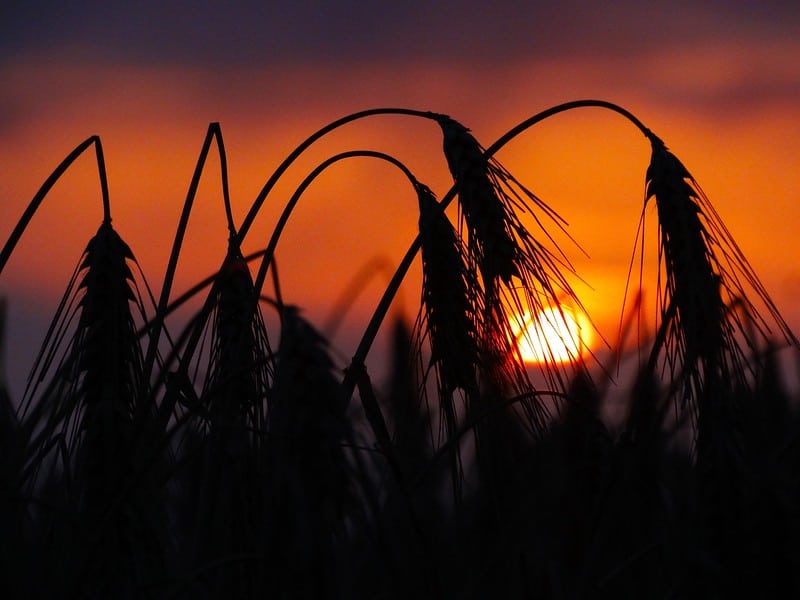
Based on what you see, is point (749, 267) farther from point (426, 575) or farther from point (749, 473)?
point (426, 575)

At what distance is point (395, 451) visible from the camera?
2.22 metres

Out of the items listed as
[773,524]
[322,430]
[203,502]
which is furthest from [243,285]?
[773,524]

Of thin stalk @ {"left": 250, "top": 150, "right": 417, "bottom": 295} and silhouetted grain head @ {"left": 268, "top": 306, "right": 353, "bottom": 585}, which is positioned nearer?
silhouetted grain head @ {"left": 268, "top": 306, "right": 353, "bottom": 585}

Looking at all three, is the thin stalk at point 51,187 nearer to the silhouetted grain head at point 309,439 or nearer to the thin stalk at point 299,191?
the thin stalk at point 299,191

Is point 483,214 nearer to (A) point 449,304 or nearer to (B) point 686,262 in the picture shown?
(A) point 449,304

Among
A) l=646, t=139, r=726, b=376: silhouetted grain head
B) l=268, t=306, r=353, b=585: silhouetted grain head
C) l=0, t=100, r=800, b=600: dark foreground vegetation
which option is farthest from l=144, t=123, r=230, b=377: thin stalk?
l=646, t=139, r=726, b=376: silhouetted grain head

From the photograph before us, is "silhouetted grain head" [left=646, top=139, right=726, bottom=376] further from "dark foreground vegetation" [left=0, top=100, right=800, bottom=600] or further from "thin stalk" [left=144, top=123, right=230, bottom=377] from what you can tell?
"thin stalk" [left=144, top=123, right=230, bottom=377]

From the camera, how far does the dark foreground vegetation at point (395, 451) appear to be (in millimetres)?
1819

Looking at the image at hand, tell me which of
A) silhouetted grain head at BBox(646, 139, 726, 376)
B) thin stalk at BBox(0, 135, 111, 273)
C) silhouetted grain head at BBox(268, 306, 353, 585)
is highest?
thin stalk at BBox(0, 135, 111, 273)

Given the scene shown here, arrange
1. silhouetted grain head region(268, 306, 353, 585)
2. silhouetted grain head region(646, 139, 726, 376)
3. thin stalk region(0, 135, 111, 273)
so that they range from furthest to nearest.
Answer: thin stalk region(0, 135, 111, 273) < silhouetted grain head region(646, 139, 726, 376) < silhouetted grain head region(268, 306, 353, 585)

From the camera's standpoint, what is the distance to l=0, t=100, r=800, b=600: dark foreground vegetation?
5.97ft

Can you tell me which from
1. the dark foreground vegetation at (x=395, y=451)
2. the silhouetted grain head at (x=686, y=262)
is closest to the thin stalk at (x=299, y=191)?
the dark foreground vegetation at (x=395, y=451)

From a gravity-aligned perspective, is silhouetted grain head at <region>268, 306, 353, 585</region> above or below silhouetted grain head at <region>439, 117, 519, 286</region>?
below

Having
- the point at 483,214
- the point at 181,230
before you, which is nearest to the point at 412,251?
the point at 483,214
